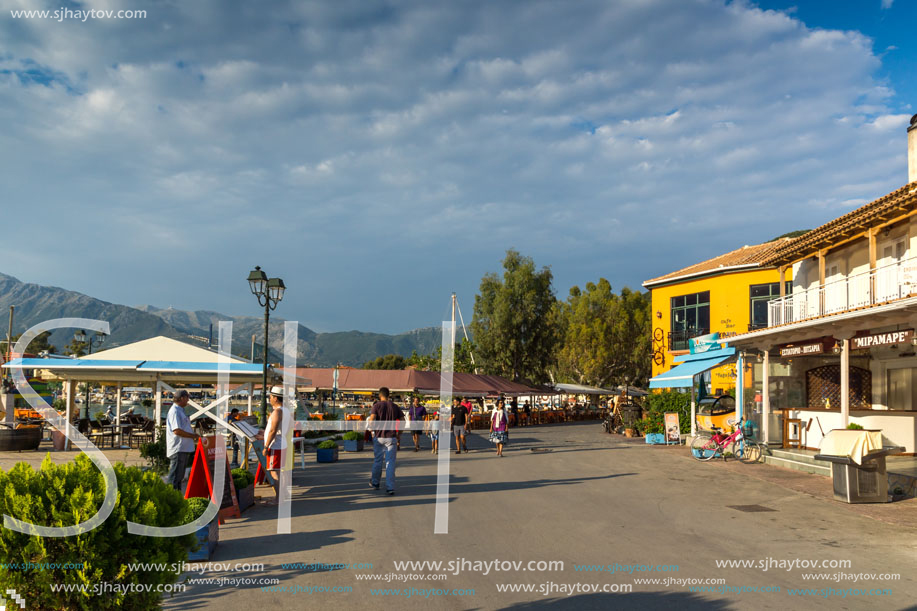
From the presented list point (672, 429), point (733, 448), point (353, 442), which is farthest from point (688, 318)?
point (353, 442)

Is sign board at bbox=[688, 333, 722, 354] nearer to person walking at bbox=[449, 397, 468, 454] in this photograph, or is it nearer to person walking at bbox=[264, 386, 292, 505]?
person walking at bbox=[449, 397, 468, 454]

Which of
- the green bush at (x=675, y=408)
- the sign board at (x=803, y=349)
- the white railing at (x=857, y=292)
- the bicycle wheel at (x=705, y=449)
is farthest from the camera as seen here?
the green bush at (x=675, y=408)

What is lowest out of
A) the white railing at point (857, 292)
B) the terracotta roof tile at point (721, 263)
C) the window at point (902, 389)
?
the window at point (902, 389)

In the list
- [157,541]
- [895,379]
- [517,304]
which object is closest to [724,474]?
[895,379]

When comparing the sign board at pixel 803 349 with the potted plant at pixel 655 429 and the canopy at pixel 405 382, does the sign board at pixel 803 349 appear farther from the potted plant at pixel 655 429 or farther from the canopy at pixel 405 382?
the canopy at pixel 405 382

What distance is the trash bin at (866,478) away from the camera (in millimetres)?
11086

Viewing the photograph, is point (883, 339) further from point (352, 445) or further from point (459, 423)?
point (352, 445)

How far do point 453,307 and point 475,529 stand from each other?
47598 millimetres

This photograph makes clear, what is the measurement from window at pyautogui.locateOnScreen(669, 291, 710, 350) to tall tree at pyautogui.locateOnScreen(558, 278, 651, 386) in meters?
23.3

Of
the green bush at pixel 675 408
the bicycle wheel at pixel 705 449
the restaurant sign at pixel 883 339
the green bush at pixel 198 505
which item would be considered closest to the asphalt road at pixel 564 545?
the green bush at pixel 198 505

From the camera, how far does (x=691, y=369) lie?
20.9 m

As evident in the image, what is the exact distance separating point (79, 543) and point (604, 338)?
5753 centimetres

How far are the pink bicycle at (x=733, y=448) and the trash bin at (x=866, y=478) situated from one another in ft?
22.8

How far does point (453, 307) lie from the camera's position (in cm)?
5612
